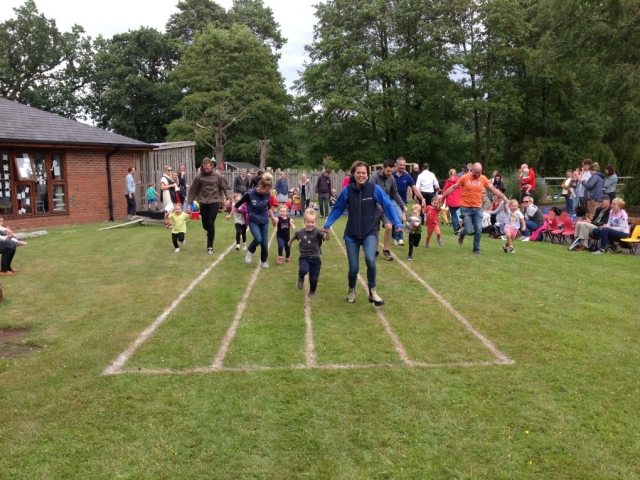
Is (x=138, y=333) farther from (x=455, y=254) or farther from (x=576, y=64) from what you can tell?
(x=576, y=64)

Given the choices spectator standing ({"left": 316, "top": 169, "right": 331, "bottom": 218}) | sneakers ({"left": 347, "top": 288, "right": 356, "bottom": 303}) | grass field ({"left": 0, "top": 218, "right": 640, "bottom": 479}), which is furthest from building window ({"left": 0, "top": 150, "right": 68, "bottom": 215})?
sneakers ({"left": 347, "top": 288, "right": 356, "bottom": 303})

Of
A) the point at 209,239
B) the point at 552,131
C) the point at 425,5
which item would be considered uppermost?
the point at 425,5

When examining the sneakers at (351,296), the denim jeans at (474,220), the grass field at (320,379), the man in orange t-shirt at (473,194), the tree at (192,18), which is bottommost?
the grass field at (320,379)

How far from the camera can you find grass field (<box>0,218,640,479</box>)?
356cm

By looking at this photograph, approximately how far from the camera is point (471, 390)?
457 centimetres

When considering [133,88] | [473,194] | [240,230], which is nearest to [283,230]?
[240,230]

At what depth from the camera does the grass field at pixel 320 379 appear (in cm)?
356

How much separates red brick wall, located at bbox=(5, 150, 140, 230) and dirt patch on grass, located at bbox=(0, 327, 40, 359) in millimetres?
13304

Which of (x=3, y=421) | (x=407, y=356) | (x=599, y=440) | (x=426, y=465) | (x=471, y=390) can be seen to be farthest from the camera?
(x=407, y=356)

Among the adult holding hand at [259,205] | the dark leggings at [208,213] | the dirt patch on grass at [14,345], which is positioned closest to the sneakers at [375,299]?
the adult holding hand at [259,205]

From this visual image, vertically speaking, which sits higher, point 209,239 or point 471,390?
point 209,239

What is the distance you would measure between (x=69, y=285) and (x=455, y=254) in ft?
25.4

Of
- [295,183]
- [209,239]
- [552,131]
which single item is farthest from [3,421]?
[552,131]

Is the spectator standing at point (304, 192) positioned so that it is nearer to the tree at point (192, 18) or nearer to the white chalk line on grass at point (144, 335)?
the white chalk line on grass at point (144, 335)
